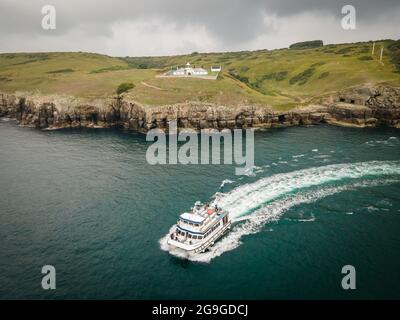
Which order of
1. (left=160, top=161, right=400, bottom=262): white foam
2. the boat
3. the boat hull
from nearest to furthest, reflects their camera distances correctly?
the boat hull
the boat
(left=160, top=161, right=400, bottom=262): white foam

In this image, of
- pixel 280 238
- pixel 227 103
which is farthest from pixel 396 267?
pixel 227 103

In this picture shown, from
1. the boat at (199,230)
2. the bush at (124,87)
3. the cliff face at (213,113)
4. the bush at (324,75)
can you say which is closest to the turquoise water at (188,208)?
the boat at (199,230)
